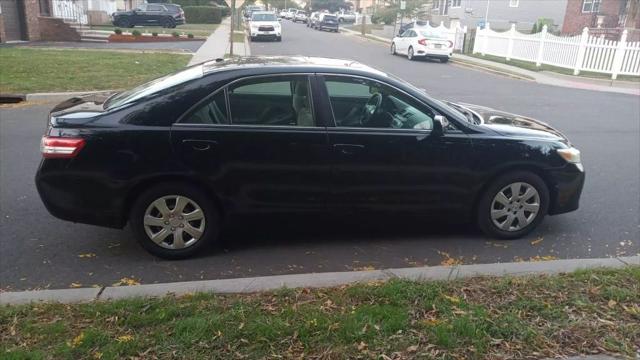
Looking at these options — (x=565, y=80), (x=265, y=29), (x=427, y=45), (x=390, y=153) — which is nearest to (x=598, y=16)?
(x=427, y=45)

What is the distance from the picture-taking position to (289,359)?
284 cm

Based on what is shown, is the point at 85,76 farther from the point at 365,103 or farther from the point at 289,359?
the point at 289,359

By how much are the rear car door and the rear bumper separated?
2178 mm

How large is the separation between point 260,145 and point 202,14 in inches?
1822

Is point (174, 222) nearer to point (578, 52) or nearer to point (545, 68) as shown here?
point (578, 52)

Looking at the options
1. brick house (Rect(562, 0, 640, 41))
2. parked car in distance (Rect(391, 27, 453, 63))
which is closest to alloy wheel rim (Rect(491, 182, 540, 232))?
parked car in distance (Rect(391, 27, 453, 63))

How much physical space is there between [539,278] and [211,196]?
265cm

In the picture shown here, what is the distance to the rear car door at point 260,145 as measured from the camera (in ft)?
13.9

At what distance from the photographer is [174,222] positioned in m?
4.31

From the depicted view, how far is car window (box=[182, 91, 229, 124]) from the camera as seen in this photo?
424 centimetres

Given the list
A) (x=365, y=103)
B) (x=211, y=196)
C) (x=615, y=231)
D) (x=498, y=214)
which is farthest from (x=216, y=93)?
(x=615, y=231)

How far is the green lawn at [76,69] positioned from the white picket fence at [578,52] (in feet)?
48.9

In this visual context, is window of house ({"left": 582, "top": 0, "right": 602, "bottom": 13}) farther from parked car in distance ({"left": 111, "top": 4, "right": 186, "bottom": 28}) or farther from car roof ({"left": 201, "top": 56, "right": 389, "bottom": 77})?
car roof ({"left": 201, "top": 56, "right": 389, "bottom": 77})

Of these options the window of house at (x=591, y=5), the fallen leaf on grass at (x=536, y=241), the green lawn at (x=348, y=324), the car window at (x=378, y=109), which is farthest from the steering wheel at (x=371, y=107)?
the window of house at (x=591, y=5)
